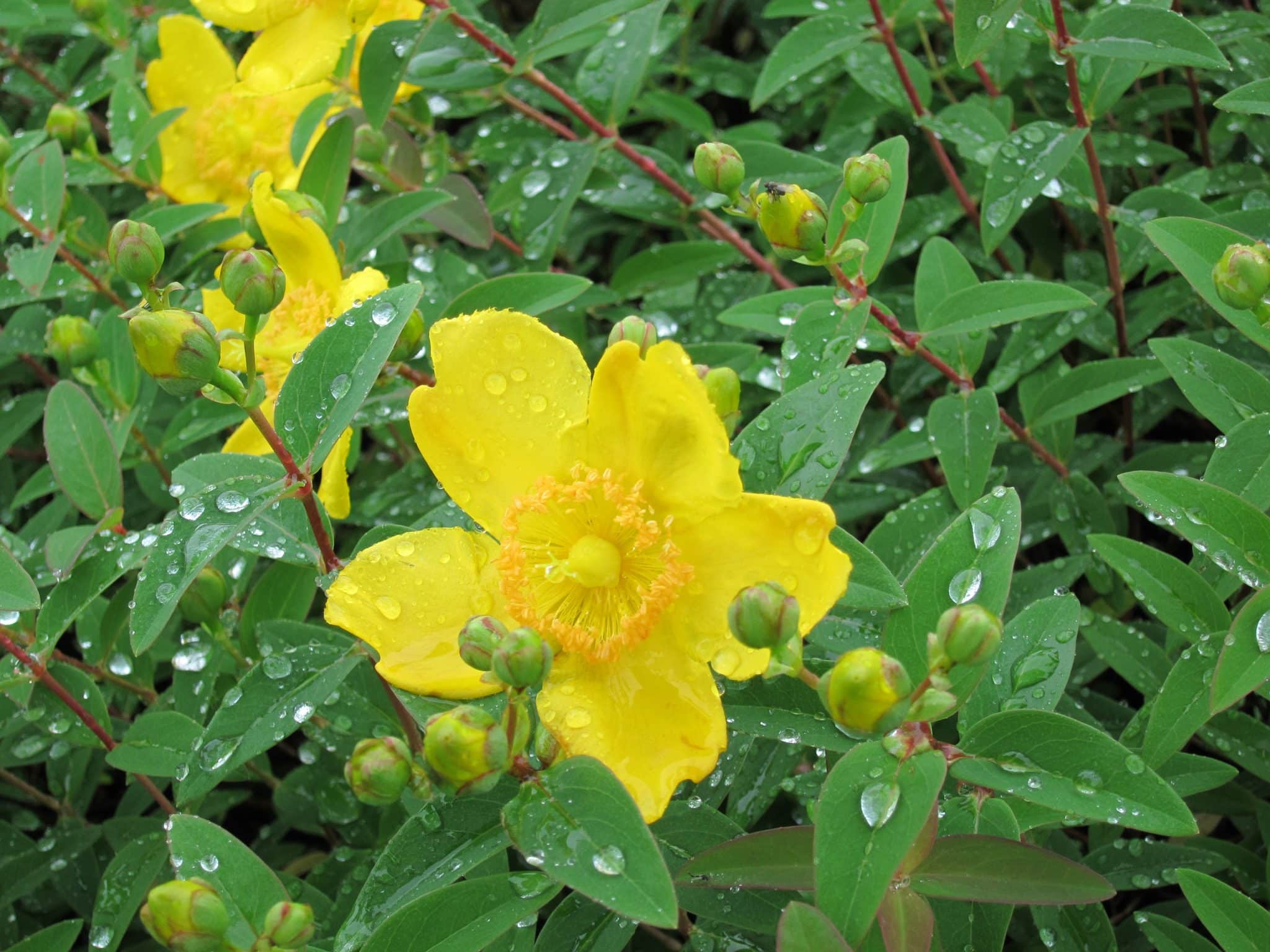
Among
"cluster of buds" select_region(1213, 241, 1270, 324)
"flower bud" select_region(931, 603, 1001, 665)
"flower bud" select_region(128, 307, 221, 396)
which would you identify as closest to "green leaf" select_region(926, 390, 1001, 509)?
"cluster of buds" select_region(1213, 241, 1270, 324)

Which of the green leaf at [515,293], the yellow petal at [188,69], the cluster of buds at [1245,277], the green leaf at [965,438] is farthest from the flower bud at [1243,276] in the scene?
the yellow petal at [188,69]

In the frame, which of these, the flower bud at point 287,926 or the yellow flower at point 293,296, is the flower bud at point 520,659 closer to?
the flower bud at point 287,926

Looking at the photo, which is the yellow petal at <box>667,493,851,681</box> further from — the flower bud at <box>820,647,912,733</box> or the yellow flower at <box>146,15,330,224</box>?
the yellow flower at <box>146,15,330,224</box>

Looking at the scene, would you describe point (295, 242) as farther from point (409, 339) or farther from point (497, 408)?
point (497, 408)

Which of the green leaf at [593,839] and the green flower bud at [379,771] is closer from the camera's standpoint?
the green leaf at [593,839]

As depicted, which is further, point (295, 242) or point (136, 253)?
point (295, 242)

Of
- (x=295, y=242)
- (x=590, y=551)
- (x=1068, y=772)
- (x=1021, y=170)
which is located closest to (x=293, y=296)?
(x=295, y=242)
